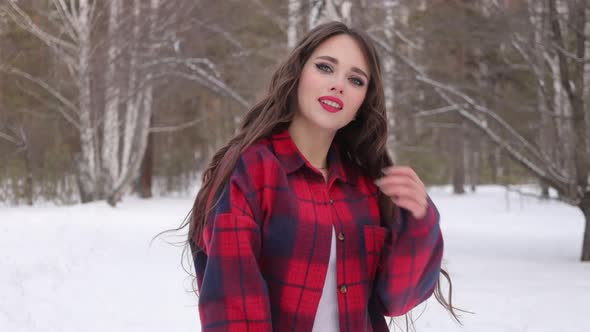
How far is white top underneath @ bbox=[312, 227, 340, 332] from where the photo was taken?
1.62m

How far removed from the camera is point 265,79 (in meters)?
9.54

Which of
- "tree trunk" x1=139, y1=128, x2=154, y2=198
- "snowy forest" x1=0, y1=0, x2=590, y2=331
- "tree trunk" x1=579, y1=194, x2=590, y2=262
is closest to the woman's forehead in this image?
"snowy forest" x1=0, y1=0, x2=590, y2=331

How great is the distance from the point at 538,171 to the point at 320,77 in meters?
6.02

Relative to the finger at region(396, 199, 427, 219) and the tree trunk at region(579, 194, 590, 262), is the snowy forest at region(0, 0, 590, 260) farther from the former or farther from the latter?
the finger at region(396, 199, 427, 219)

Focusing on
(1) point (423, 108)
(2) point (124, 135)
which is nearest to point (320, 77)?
(1) point (423, 108)

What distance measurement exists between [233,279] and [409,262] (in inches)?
18.8

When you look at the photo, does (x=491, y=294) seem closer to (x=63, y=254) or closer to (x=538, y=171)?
(x=538, y=171)

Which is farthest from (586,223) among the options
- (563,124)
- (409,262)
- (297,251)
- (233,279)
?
(233,279)

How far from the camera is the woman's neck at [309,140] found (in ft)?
5.88

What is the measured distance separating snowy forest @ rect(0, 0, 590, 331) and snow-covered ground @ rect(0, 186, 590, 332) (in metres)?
0.10

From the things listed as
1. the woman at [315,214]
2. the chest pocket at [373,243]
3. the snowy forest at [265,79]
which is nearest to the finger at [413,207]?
the woman at [315,214]

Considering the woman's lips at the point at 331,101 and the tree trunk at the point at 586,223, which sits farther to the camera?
the tree trunk at the point at 586,223

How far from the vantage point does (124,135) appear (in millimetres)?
14750

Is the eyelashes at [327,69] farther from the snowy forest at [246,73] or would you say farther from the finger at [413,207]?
the snowy forest at [246,73]
